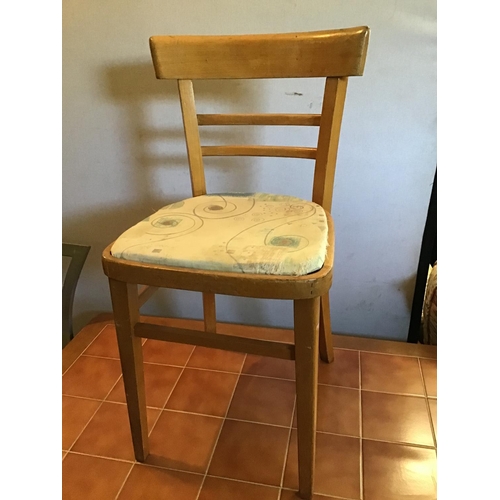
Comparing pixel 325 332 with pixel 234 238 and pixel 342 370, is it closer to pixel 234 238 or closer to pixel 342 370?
pixel 342 370

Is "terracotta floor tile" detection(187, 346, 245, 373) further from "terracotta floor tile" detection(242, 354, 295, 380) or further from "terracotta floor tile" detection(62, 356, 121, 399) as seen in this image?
"terracotta floor tile" detection(62, 356, 121, 399)

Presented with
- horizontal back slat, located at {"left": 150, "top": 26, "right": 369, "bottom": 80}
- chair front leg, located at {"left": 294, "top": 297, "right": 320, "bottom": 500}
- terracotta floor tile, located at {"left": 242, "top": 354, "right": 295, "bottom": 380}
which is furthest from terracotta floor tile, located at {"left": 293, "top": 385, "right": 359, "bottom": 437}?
horizontal back slat, located at {"left": 150, "top": 26, "right": 369, "bottom": 80}

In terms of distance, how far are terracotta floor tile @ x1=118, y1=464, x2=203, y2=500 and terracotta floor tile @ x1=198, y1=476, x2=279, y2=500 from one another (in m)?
0.02

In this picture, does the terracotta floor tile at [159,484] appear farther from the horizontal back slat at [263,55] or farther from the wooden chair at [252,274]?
the horizontal back slat at [263,55]

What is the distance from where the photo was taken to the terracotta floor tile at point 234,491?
92 centimetres

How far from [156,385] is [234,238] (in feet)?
1.91

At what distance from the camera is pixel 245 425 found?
1.10m

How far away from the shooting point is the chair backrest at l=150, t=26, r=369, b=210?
36.7 inches

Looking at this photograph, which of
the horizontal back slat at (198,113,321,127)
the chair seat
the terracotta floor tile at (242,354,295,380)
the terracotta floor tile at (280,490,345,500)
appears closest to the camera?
the chair seat

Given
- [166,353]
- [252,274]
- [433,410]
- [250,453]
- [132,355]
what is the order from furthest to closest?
[166,353]
[433,410]
[250,453]
[132,355]
[252,274]

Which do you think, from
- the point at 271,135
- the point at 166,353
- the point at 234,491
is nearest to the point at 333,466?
the point at 234,491

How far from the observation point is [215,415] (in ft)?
3.69
